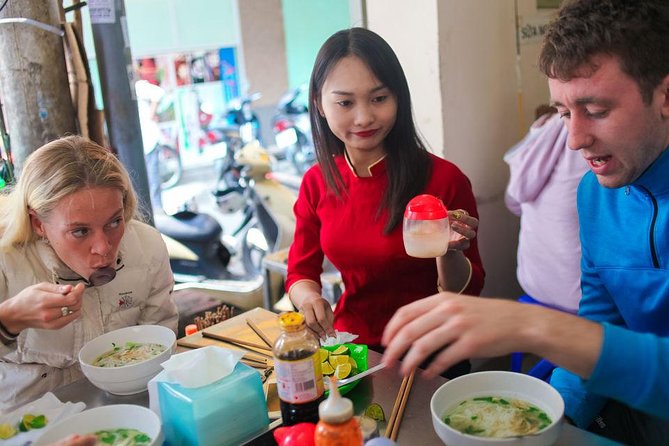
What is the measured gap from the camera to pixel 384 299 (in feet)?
7.10

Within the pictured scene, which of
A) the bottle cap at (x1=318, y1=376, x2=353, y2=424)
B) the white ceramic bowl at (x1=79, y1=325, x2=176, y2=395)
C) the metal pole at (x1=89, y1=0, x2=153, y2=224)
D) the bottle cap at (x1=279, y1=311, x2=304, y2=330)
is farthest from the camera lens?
the metal pole at (x1=89, y1=0, x2=153, y2=224)

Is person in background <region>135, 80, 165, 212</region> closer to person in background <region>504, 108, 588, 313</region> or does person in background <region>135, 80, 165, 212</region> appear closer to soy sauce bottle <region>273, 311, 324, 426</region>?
person in background <region>504, 108, 588, 313</region>

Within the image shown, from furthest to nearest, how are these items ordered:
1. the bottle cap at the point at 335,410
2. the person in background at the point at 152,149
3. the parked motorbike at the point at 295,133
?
the parked motorbike at the point at 295,133
the person in background at the point at 152,149
the bottle cap at the point at 335,410

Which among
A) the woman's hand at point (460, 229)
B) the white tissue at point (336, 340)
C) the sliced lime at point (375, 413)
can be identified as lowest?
the sliced lime at point (375, 413)

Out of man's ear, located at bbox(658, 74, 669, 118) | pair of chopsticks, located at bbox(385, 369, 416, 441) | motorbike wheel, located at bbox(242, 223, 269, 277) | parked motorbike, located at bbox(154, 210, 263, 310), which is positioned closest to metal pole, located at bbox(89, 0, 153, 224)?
pair of chopsticks, located at bbox(385, 369, 416, 441)

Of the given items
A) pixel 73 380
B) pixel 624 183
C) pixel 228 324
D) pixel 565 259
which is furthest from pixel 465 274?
pixel 73 380

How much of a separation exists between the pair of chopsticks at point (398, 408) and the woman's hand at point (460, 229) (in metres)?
0.41

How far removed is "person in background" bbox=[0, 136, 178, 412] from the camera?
1804 mm

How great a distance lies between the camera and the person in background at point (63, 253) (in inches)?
71.0

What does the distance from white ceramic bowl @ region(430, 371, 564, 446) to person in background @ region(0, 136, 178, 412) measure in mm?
1035

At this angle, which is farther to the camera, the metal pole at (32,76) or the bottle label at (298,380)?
the metal pole at (32,76)

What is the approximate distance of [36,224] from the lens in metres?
1.90

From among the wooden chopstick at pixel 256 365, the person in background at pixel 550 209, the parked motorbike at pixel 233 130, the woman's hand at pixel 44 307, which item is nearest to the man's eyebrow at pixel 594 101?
the wooden chopstick at pixel 256 365

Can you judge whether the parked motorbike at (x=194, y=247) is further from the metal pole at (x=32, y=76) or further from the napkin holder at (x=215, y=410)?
the napkin holder at (x=215, y=410)
